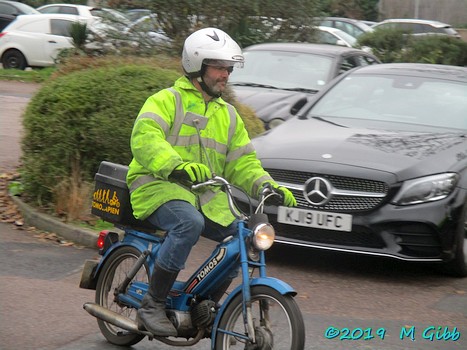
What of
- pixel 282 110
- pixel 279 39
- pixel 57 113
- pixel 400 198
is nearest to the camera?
pixel 400 198

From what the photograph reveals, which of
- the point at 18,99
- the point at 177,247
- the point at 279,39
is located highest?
the point at 177,247

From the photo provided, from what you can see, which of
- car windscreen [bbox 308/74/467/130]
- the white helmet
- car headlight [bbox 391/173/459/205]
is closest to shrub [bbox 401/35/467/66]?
car windscreen [bbox 308/74/467/130]

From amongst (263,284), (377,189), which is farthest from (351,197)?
(263,284)

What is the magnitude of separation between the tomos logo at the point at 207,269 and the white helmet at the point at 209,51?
1.03m

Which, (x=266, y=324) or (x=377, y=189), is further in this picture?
(x=377, y=189)

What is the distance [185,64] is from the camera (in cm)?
562

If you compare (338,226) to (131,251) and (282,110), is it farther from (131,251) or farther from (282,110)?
(282,110)

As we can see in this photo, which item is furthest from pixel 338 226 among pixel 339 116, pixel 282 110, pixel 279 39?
pixel 279 39

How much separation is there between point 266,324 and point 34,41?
2128 cm

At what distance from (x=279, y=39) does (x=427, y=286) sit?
11266 mm

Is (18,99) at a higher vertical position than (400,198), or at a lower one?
lower

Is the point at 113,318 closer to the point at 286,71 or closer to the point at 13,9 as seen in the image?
the point at 286,71

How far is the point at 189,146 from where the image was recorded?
561cm

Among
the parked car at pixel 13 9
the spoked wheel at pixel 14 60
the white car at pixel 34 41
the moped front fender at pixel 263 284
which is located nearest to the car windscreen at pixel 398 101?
the moped front fender at pixel 263 284
